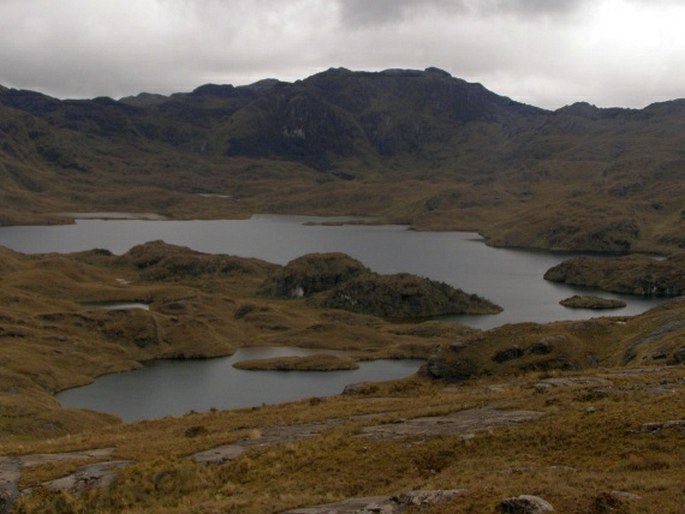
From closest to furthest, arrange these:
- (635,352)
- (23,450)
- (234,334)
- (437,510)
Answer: (437,510) < (23,450) < (635,352) < (234,334)

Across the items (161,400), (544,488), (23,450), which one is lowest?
(161,400)

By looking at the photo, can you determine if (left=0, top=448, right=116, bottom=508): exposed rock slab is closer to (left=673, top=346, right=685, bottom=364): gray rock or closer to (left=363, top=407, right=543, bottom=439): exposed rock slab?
(left=363, top=407, right=543, bottom=439): exposed rock slab

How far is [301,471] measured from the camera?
1205 inches

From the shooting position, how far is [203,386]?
395ft

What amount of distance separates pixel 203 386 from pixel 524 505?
10302cm

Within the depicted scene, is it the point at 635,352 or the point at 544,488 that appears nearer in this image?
the point at 544,488

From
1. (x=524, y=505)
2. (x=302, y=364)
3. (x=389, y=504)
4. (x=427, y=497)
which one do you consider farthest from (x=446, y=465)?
(x=302, y=364)

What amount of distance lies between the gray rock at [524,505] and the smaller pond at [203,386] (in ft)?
275

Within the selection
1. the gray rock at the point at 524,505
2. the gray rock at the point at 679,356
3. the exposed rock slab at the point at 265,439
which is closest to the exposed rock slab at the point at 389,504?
the gray rock at the point at 524,505

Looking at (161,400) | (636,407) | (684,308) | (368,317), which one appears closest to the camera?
(636,407)

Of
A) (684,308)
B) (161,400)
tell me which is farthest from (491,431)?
(161,400)

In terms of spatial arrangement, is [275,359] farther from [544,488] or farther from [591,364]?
[544,488]

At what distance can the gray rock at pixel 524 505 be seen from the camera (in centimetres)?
2142

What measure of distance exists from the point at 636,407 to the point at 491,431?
6.32m
